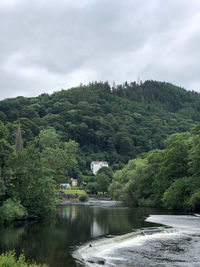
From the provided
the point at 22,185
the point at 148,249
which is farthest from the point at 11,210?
the point at 148,249

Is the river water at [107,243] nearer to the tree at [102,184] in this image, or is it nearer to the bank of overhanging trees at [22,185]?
the bank of overhanging trees at [22,185]

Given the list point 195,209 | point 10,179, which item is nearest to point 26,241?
point 10,179

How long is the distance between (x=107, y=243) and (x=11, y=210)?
18.9 m

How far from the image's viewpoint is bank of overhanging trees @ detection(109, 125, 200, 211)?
66.9 metres

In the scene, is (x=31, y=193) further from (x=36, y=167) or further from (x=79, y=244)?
(x=79, y=244)

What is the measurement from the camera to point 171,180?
76812 millimetres

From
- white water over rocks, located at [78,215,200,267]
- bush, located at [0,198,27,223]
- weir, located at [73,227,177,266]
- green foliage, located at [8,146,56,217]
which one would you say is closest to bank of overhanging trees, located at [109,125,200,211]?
weir, located at [73,227,177,266]

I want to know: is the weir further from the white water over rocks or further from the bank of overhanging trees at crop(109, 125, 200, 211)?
the bank of overhanging trees at crop(109, 125, 200, 211)

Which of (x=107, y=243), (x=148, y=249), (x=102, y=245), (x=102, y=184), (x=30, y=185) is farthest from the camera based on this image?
(x=102, y=184)

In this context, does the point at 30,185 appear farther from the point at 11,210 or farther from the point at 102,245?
the point at 102,245

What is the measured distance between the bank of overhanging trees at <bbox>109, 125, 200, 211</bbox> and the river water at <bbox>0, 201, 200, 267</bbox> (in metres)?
20.8

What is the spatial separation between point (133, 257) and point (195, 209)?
4493 cm

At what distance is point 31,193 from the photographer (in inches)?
2103

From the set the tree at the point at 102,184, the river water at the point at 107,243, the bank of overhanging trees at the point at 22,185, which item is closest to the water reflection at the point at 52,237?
the river water at the point at 107,243
